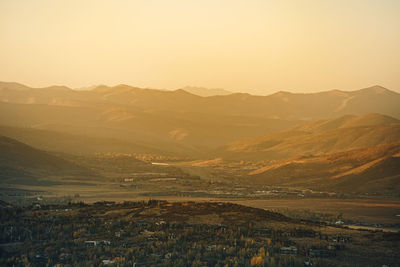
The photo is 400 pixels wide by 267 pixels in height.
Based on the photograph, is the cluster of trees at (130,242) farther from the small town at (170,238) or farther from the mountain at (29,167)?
the mountain at (29,167)

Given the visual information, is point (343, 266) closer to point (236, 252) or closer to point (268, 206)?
point (236, 252)

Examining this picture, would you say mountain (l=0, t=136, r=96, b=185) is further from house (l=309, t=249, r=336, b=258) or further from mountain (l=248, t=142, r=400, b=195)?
house (l=309, t=249, r=336, b=258)

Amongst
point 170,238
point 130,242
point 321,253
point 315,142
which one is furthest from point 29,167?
point 315,142

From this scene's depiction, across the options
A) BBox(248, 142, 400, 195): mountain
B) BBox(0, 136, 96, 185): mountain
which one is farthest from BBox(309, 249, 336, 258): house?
BBox(0, 136, 96, 185): mountain

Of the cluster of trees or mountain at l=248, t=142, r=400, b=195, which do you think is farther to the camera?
mountain at l=248, t=142, r=400, b=195

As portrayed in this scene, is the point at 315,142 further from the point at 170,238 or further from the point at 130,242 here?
the point at 130,242

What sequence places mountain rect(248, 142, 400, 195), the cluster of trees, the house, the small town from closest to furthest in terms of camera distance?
the cluster of trees < the small town < the house < mountain rect(248, 142, 400, 195)

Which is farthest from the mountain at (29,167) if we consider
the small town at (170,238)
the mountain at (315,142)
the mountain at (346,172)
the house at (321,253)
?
the mountain at (315,142)
